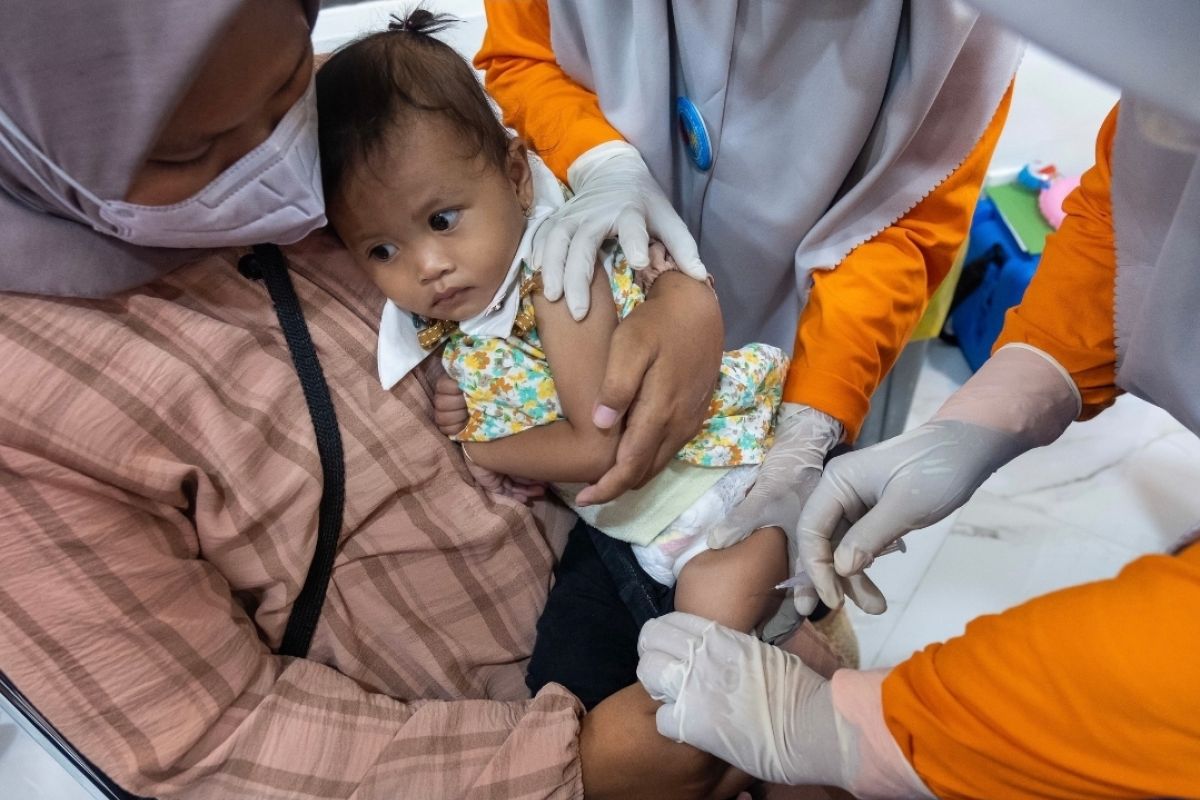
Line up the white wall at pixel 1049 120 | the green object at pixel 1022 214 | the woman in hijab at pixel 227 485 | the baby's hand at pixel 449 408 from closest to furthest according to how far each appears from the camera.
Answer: the woman in hijab at pixel 227 485 < the baby's hand at pixel 449 408 < the green object at pixel 1022 214 < the white wall at pixel 1049 120

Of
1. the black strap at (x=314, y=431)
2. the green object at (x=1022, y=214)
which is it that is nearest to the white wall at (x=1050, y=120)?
the green object at (x=1022, y=214)

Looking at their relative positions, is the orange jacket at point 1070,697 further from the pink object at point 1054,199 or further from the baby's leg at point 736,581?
the pink object at point 1054,199

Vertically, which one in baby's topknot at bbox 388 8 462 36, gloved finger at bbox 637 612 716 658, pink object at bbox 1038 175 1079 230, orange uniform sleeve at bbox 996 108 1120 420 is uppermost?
baby's topknot at bbox 388 8 462 36

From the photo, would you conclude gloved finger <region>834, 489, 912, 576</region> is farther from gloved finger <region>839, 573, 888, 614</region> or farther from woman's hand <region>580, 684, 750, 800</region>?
woman's hand <region>580, 684, 750, 800</region>

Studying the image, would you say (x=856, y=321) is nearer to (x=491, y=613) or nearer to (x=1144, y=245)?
(x=1144, y=245)

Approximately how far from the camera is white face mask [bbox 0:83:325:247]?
0.76 m

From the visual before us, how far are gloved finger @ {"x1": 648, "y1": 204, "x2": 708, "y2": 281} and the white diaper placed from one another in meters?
0.26

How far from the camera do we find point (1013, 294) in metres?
2.05

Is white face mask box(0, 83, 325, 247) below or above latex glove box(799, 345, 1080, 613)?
above

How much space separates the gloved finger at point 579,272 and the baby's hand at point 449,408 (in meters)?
0.16

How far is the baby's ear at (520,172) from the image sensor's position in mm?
1041

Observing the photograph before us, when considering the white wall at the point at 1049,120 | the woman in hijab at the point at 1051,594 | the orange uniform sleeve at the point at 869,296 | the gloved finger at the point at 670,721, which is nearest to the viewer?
the woman in hijab at the point at 1051,594

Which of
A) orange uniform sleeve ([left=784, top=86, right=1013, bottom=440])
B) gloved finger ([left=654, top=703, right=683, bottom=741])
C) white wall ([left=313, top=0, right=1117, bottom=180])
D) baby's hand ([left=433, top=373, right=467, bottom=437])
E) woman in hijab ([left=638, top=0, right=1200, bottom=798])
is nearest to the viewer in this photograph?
woman in hijab ([left=638, top=0, right=1200, bottom=798])

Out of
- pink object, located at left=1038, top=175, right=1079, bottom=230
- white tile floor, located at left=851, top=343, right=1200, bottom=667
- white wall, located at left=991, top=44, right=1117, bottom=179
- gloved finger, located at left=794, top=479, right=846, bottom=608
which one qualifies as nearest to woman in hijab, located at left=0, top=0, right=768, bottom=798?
gloved finger, located at left=794, top=479, right=846, bottom=608
